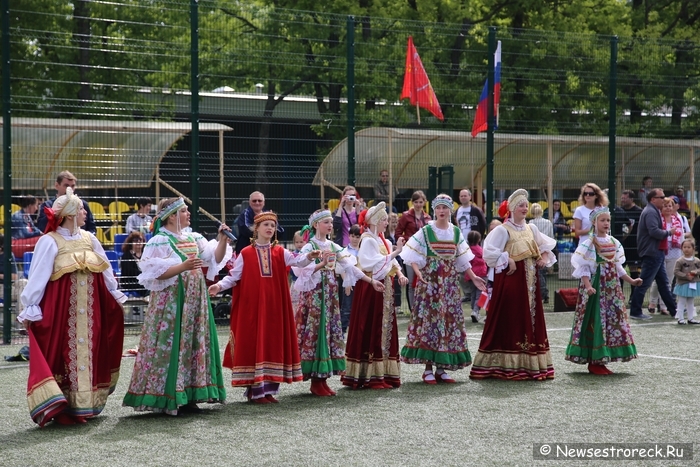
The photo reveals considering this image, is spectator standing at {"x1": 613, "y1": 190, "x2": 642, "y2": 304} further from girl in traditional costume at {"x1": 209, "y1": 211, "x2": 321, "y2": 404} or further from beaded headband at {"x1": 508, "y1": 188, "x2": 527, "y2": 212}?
girl in traditional costume at {"x1": 209, "y1": 211, "x2": 321, "y2": 404}

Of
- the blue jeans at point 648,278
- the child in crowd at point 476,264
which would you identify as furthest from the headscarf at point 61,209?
the blue jeans at point 648,278

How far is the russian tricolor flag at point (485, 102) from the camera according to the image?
48.5 feet

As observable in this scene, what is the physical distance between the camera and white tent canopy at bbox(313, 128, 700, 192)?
14.7 meters

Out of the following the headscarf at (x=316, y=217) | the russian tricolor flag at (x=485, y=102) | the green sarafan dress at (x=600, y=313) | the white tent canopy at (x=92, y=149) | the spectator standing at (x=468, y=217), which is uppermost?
the russian tricolor flag at (x=485, y=102)

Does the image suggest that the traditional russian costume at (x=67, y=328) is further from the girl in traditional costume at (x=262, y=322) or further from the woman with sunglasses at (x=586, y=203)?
the woman with sunglasses at (x=586, y=203)

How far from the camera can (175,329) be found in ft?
24.7

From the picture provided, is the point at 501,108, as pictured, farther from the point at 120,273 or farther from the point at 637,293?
the point at 120,273

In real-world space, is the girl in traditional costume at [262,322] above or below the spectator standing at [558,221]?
below

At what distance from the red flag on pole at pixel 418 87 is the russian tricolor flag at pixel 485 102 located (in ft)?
2.07

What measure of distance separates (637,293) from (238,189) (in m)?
5.65

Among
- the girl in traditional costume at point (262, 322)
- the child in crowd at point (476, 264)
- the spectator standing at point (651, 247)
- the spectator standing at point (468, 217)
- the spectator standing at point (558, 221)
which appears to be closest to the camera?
the girl in traditional costume at point (262, 322)

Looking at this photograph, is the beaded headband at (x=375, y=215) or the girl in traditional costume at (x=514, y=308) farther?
the girl in traditional costume at (x=514, y=308)

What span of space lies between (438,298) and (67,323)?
11.1 feet

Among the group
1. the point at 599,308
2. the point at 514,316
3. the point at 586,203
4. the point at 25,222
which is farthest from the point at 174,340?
the point at 586,203
